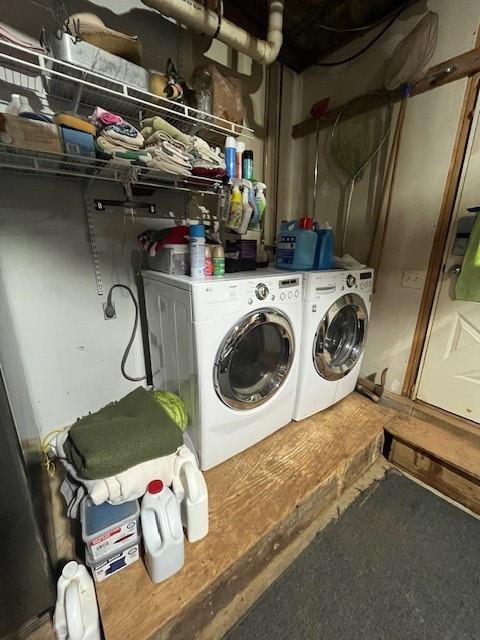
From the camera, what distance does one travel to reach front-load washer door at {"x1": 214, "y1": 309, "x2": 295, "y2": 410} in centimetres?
111

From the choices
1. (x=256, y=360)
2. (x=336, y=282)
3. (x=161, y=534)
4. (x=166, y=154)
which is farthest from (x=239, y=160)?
(x=161, y=534)

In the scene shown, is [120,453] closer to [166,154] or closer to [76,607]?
[76,607]

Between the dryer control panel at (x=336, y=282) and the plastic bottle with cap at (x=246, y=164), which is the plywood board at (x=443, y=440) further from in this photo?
the plastic bottle with cap at (x=246, y=164)

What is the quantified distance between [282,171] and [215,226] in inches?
34.7

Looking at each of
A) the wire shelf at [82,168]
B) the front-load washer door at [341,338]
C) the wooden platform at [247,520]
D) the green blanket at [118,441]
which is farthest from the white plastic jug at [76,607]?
the wire shelf at [82,168]

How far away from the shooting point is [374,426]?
5.05 ft

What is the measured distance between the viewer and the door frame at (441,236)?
1314 millimetres

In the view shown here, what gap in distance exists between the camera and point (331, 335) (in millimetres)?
1653

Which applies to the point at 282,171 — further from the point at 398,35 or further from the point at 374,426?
the point at 374,426

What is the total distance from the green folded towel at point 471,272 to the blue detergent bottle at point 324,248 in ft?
2.19

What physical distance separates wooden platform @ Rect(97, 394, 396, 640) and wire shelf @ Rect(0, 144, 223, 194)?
1.39 m

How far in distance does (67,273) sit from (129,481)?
1.02 metres

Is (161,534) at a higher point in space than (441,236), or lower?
lower

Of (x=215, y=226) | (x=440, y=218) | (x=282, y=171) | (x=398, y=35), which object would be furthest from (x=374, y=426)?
(x=398, y=35)
